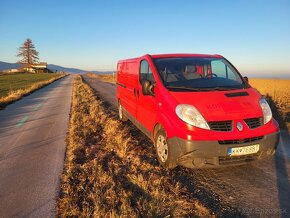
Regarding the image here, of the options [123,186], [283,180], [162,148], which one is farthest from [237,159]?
[123,186]

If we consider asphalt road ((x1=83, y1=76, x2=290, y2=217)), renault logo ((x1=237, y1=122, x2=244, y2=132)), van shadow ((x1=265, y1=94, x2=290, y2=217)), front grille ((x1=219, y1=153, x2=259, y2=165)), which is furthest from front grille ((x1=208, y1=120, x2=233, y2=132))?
van shadow ((x1=265, y1=94, x2=290, y2=217))

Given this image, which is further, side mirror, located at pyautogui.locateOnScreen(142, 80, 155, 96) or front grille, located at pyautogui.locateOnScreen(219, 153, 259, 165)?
side mirror, located at pyautogui.locateOnScreen(142, 80, 155, 96)

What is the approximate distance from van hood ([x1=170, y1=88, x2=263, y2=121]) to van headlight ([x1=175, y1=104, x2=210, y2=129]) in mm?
63

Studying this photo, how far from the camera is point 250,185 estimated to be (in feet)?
12.7

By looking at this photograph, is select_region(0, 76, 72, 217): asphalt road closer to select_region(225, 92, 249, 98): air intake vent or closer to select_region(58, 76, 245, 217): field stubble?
select_region(58, 76, 245, 217): field stubble

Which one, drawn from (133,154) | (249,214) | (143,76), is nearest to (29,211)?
(133,154)

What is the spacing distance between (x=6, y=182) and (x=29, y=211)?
1120 millimetres

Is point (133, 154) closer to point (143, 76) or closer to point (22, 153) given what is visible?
point (143, 76)

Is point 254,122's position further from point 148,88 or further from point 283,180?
point 148,88

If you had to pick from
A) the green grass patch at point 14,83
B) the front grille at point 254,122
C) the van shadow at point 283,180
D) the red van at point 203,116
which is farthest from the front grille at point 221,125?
the green grass patch at point 14,83

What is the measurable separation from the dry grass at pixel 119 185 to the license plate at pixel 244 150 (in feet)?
2.85

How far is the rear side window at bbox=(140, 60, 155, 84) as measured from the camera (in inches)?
207

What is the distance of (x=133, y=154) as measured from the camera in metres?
5.20

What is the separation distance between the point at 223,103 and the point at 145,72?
81.1 inches
